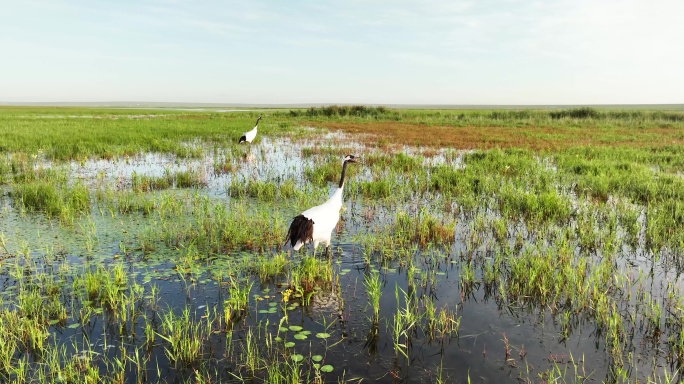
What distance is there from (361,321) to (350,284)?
104 cm

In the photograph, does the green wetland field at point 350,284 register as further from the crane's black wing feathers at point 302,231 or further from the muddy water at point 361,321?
the crane's black wing feathers at point 302,231

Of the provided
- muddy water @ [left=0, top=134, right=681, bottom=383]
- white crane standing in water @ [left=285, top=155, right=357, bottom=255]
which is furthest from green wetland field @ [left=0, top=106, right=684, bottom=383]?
white crane standing in water @ [left=285, top=155, right=357, bottom=255]

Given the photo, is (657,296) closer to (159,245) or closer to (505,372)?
(505,372)

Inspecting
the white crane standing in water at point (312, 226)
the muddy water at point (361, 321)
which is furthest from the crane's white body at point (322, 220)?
the muddy water at point (361, 321)

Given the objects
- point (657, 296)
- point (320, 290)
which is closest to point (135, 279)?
point (320, 290)

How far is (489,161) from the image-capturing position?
1605cm

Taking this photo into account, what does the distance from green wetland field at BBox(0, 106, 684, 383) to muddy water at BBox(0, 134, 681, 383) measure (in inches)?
1.0

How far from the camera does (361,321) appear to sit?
505 centimetres

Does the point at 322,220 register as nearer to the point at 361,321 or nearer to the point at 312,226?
the point at 312,226

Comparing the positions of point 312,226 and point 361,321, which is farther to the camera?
point 312,226

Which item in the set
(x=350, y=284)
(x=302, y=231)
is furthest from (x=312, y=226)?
(x=350, y=284)

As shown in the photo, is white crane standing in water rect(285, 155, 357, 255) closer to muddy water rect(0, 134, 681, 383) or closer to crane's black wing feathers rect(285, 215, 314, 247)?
crane's black wing feathers rect(285, 215, 314, 247)

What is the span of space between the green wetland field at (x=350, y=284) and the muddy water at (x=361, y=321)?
0.02 meters

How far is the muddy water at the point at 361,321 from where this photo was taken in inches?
164
